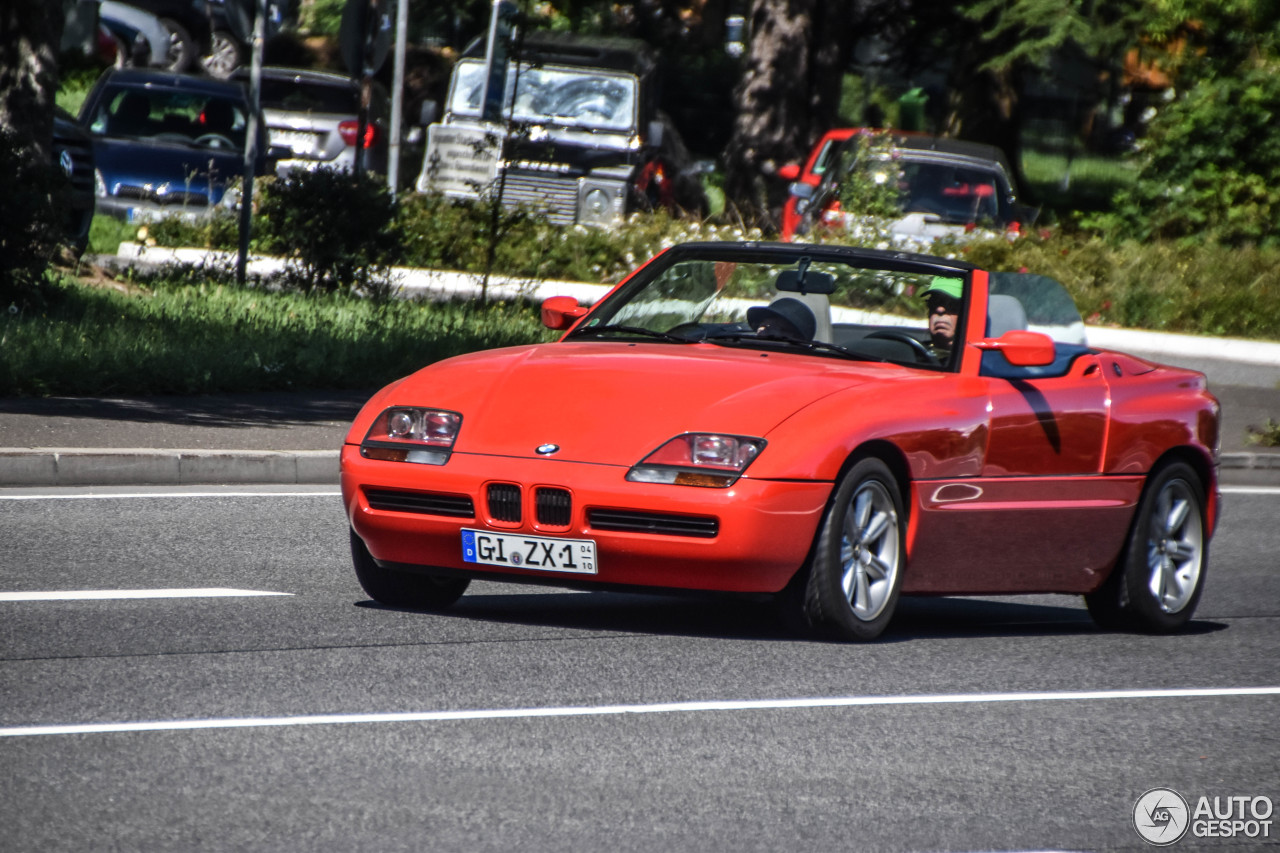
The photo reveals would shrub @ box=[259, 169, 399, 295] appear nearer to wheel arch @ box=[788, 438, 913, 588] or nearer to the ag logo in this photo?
wheel arch @ box=[788, 438, 913, 588]

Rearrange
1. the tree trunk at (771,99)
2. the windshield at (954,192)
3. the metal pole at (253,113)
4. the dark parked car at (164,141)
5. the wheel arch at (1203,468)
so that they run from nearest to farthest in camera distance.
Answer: the wheel arch at (1203,468) → the metal pole at (253,113) → the dark parked car at (164,141) → the windshield at (954,192) → the tree trunk at (771,99)

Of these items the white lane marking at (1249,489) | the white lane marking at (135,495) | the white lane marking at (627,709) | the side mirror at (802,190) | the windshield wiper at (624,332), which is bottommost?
the white lane marking at (1249,489)

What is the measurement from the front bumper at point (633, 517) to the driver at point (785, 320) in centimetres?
112

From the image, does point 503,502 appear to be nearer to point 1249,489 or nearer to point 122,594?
point 122,594

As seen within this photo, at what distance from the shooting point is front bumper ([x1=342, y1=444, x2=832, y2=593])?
263 inches

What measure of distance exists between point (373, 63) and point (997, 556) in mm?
11543

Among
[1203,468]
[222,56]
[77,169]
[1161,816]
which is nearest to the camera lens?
[1161,816]

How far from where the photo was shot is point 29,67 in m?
18.1

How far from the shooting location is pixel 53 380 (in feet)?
43.3

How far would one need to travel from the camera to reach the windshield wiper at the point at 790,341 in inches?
301

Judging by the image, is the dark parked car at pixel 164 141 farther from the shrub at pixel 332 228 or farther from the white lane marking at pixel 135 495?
the white lane marking at pixel 135 495

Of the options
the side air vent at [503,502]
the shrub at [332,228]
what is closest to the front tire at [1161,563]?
the side air vent at [503,502]

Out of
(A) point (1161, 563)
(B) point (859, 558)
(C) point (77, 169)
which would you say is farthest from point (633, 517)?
(C) point (77, 169)

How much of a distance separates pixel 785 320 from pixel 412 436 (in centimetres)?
157
